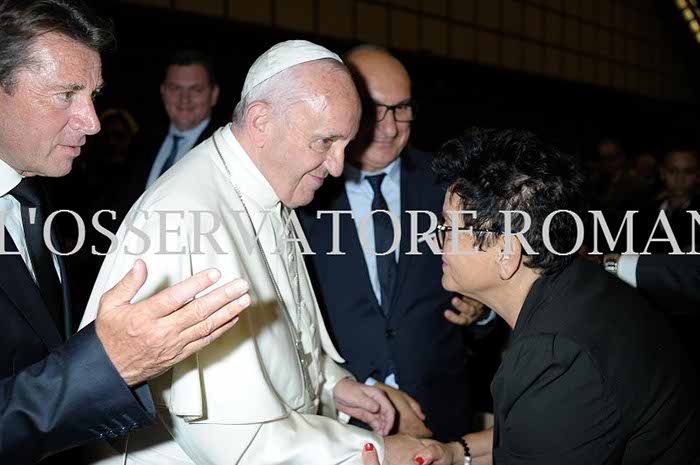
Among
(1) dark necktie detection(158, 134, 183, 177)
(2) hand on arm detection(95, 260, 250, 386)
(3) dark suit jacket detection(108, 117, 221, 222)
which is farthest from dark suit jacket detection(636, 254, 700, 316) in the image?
(1) dark necktie detection(158, 134, 183, 177)

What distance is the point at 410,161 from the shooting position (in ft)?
9.57

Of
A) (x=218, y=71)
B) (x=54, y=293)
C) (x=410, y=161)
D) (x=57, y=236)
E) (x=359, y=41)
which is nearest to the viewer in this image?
(x=54, y=293)

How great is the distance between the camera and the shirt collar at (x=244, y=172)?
6.71 ft

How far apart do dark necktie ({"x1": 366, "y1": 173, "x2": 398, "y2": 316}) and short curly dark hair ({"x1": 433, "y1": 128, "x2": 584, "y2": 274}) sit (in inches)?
32.2

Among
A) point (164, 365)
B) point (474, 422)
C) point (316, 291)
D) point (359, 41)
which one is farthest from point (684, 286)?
point (359, 41)

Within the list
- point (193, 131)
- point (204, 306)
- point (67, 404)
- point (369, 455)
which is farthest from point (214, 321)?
point (193, 131)

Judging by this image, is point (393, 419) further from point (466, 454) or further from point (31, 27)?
point (31, 27)

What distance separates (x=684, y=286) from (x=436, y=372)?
3.36 feet

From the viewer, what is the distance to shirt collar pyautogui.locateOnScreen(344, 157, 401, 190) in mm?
2830

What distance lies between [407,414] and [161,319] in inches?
53.5

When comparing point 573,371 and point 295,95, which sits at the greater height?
point 295,95

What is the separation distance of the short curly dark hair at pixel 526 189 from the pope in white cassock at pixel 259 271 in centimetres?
40

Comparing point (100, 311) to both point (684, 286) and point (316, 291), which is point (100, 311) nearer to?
point (316, 291)

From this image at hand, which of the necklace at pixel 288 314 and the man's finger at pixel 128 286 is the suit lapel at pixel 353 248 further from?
the man's finger at pixel 128 286
